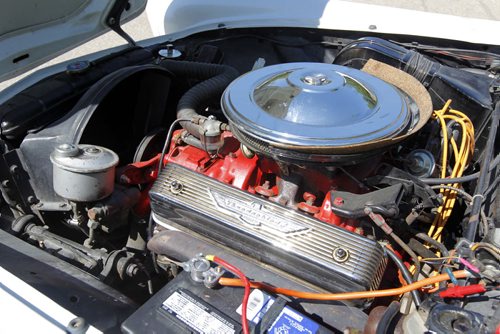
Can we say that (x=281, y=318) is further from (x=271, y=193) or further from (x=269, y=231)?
(x=271, y=193)

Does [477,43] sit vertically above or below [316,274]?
above

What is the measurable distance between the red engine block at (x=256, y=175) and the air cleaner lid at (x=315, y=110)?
0.14 meters

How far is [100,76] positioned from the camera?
1834mm

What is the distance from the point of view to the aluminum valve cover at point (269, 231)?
1.16 m

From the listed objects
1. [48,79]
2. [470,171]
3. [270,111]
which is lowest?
[470,171]

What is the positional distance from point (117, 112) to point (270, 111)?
0.81 meters

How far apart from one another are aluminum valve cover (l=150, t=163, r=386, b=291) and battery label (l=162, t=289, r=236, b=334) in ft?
0.83

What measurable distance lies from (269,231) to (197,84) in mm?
857

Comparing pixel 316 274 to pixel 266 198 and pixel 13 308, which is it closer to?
pixel 266 198

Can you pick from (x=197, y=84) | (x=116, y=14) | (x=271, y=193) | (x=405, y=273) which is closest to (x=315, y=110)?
(x=271, y=193)

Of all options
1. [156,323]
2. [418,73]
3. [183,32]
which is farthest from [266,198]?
[183,32]

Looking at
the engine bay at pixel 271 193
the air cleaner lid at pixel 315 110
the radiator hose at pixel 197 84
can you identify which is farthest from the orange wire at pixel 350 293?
the radiator hose at pixel 197 84

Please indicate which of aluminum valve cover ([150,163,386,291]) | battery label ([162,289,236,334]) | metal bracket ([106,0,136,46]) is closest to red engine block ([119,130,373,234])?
aluminum valve cover ([150,163,386,291])

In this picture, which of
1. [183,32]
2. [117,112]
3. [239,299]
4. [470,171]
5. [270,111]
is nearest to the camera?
[239,299]
